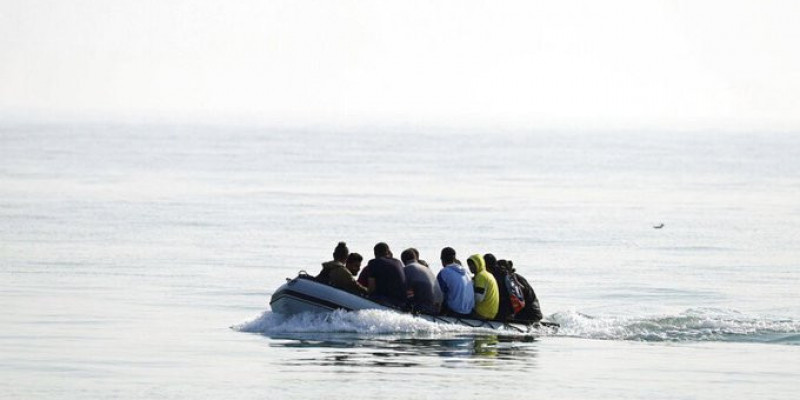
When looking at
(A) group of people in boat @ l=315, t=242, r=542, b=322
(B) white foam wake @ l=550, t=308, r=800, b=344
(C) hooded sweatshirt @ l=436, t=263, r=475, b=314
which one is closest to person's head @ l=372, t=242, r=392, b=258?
(A) group of people in boat @ l=315, t=242, r=542, b=322

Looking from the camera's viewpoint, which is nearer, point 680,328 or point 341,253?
point 341,253

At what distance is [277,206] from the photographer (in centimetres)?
5716

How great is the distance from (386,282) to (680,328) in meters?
4.58

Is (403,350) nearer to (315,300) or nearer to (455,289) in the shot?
(315,300)

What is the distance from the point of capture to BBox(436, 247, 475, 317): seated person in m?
26.5

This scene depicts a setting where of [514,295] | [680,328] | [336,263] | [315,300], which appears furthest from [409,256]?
[680,328]

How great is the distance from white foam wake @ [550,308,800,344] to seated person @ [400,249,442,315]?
78.0 inches

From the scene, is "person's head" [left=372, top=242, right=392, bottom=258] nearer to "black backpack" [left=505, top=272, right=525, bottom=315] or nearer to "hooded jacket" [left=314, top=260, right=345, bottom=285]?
"hooded jacket" [left=314, top=260, right=345, bottom=285]

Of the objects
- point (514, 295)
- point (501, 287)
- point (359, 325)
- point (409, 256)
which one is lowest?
point (359, 325)

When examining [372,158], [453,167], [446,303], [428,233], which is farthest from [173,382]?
[372,158]

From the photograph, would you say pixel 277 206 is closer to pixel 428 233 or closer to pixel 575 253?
pixel 428 233

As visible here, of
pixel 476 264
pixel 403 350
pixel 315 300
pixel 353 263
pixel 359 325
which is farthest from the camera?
pixel 476 264

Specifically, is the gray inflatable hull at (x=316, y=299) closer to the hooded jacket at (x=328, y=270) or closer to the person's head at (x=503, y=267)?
the hooded jacket at (x=328, y=270)

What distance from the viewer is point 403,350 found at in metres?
24.0
